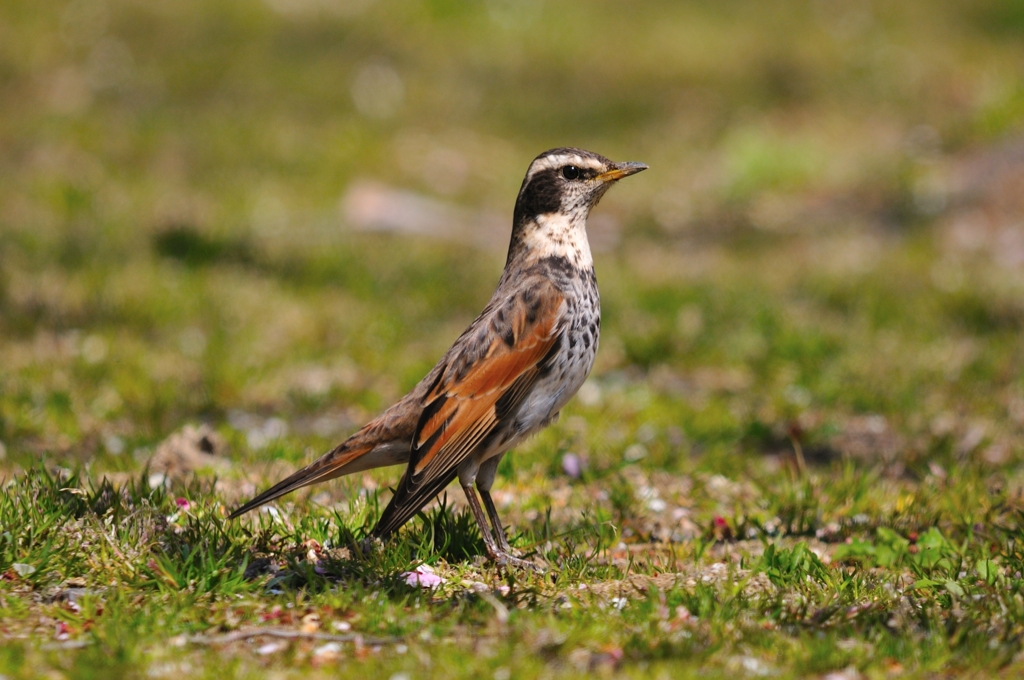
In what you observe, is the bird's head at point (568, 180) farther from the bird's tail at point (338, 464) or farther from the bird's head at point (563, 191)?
the bird's tail at point (338, 464)

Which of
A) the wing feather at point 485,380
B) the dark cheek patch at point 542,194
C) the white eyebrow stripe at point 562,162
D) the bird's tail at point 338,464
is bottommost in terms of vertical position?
the bird's tail at point 338,464

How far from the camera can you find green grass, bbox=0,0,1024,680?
466 cm

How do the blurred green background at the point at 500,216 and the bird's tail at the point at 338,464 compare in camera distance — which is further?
the blurred green background at the point at 500,216

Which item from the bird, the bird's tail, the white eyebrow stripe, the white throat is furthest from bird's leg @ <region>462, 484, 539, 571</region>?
the white eyebrow stripe

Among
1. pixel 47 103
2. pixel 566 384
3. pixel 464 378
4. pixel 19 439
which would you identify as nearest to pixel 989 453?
pixel 566 384

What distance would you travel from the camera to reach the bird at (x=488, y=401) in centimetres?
540

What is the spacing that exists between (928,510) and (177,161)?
12374 millimetres

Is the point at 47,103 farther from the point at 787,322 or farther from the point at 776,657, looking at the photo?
the point at 776,657

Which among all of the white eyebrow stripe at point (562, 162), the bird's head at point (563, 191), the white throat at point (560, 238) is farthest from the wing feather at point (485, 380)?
the white eyebrow stripe at point (562, 162)

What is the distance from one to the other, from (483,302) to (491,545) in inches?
268

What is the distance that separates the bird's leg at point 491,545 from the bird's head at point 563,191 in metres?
1.49

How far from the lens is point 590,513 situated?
656cm

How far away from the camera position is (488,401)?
558cm

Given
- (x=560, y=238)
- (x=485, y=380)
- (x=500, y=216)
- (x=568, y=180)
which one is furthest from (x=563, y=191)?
(x=500, y=216)
